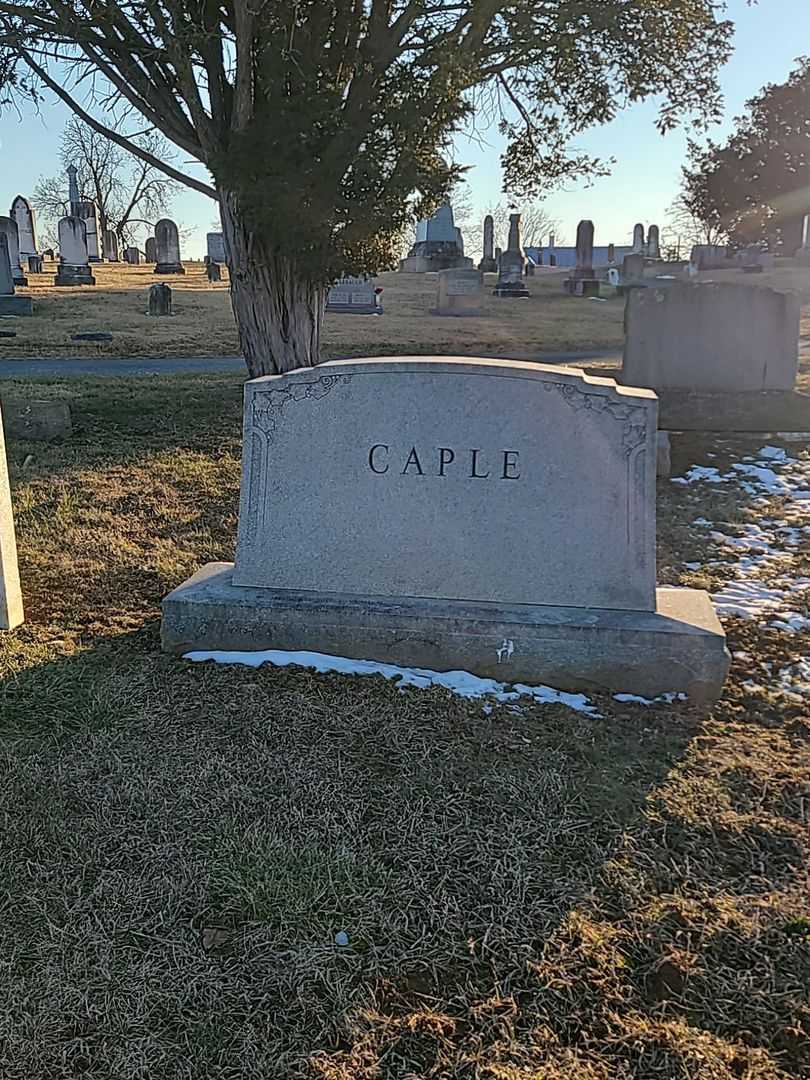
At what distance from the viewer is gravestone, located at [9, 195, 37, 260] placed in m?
40.0

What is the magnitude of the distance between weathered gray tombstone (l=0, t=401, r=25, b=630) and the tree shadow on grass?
1.87 ft

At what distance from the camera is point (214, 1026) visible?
2.00 m

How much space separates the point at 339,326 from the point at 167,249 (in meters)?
22.4

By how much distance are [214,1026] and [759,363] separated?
10482mm

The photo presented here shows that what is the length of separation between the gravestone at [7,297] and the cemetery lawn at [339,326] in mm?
369


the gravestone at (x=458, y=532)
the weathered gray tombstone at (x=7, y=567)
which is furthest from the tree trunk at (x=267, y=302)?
the gravestone at (x=458, y=532)

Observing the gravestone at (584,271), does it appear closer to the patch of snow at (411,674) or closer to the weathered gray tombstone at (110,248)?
the weathered gray tombstone at (110,248)

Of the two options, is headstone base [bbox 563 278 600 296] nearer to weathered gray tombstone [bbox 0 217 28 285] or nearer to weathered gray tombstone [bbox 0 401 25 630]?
weathered gray tombstone [bbox 0 217 28 285]

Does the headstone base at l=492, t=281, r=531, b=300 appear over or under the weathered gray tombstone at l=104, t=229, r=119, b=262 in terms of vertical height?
under

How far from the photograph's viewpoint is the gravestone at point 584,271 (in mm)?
33812

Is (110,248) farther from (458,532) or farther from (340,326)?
(458,532)

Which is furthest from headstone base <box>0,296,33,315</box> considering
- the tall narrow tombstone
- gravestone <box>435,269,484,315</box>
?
the tall narrow tombstone

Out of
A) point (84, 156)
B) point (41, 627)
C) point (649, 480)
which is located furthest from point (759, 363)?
point (84, 156)

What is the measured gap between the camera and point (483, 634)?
12.2 ft
